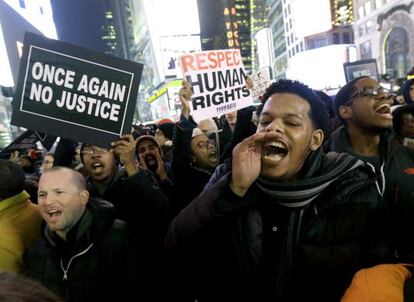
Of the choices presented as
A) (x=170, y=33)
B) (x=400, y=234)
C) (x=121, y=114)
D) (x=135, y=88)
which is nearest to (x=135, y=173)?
(x=121, y=114)

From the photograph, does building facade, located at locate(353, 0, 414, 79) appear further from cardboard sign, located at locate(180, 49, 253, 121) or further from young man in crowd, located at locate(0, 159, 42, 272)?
young man in crowd, located at locate(0, 159, 42, 272)

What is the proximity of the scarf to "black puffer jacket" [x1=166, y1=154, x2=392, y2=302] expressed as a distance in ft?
0.10

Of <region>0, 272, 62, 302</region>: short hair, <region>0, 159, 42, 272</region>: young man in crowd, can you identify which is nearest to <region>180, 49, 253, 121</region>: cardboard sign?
<region>0, 159, 42, 272</region>: young man in crowd

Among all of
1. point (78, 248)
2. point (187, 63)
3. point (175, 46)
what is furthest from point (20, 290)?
point (175, 46)

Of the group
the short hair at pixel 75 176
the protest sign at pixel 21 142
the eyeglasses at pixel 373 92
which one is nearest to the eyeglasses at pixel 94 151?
the short hair at pixel 75 176

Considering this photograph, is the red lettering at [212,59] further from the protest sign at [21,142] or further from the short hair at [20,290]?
the short hair at [20,290]

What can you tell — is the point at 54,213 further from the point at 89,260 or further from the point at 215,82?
the point at 215,82

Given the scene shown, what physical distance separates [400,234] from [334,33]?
236ft

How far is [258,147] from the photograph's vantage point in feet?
5.83

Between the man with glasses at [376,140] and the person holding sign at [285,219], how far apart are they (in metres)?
0.91

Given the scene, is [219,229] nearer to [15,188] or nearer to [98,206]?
[98,206]

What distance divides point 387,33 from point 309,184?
5037 cm

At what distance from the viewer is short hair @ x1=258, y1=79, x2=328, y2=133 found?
1.91 meters

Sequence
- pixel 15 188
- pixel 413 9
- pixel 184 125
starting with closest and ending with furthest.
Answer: pixel 15 188 < pixel 184 125 < pixel 413 9
